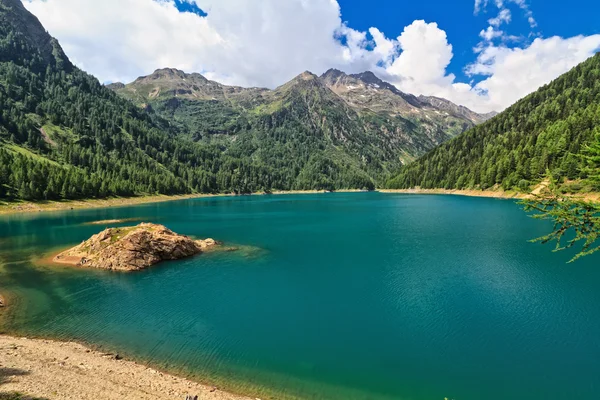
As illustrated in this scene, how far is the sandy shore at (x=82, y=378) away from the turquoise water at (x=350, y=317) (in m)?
2.13

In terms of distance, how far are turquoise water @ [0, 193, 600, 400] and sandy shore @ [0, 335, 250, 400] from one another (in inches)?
83.9

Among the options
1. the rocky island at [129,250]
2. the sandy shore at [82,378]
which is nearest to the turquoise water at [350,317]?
the sandy shore at [82,378]

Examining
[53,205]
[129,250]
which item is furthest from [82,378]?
[53,205]

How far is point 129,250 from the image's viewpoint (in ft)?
192

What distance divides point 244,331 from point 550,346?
2720 centimetres

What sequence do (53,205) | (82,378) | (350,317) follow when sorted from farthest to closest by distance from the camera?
(53,205) < (350,317) < (82,378)

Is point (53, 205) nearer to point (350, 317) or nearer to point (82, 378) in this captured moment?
point (82, 378)

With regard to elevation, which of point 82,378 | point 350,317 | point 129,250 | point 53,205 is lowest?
point 350,317

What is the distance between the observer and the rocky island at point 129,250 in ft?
189

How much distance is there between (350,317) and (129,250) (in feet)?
142

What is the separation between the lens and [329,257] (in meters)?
62.3

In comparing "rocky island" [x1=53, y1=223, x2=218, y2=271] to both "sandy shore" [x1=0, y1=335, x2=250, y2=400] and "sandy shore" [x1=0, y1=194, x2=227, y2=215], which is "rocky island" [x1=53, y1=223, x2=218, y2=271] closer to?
"sandy shore" [x1=0, y1=335, x2=250, y2=400]

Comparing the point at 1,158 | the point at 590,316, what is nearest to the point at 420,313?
the point at 590,316

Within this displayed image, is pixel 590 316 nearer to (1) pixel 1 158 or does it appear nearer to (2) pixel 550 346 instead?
(2) pixel 550 346
